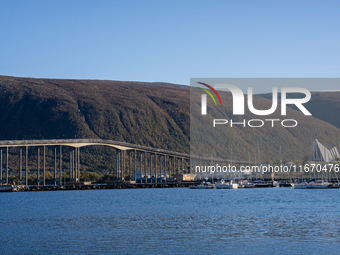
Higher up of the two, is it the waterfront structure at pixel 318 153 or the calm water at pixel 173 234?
the waterfront structure at pixel 318 153

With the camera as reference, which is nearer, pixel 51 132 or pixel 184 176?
pixel 184 176

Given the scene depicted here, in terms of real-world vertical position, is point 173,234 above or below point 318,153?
below

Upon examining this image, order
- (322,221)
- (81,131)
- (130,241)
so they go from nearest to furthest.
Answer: (130,241)
(322,221)
(81,131)

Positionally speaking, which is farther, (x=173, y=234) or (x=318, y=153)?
(x=318, y=153)

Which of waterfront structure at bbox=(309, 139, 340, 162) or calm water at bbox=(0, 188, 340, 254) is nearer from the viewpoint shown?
calm water at bbox=(0, 188, 340, 254)

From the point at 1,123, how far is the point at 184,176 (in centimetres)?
8550

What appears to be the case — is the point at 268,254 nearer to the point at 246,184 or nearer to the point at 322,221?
the point at 322,221

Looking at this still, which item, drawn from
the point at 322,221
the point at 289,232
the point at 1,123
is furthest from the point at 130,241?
the point at 1,123

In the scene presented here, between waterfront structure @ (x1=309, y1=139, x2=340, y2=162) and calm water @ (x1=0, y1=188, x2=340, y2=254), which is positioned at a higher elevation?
waterfront structure @ (x1=309, y1=139, x2=340, y2=162)

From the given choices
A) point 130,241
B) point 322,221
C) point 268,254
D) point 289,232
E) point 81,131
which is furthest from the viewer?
point 81,131

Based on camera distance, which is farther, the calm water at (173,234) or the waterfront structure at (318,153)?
the waterfront structure at (318,153)

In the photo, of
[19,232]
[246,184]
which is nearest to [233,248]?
[19,232]

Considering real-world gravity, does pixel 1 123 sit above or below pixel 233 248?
above

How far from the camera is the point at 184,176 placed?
148m
